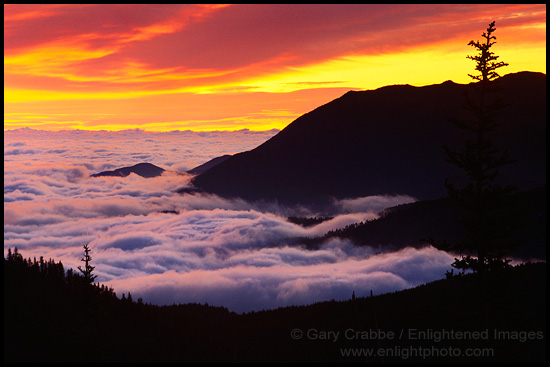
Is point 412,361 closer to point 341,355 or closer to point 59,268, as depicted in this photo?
point 341,355

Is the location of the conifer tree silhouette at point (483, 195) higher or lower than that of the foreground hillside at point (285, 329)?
higher

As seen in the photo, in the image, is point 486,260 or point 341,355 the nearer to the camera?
point 486,260

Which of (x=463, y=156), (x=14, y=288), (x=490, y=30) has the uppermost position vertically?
(x=490, y=30)

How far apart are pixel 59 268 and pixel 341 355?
4421 cm

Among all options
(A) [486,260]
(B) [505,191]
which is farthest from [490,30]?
(A) [486,260]

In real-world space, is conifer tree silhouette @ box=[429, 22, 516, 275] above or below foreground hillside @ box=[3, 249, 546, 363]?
above

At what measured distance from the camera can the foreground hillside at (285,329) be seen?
103ft

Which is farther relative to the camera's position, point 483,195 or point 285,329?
point 285,329

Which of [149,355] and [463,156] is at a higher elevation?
[463,156]

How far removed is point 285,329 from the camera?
52844mm

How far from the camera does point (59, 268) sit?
6594cm

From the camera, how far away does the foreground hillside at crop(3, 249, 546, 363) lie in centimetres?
3147

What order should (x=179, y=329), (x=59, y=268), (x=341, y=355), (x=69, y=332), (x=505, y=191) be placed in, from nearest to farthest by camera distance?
(x=505, y=191)
(x=341, y=355)
(x=69, y=332)
(x=179, y=329)
(x=59, y=268)

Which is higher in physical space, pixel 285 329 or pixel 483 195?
pixel 483 195
